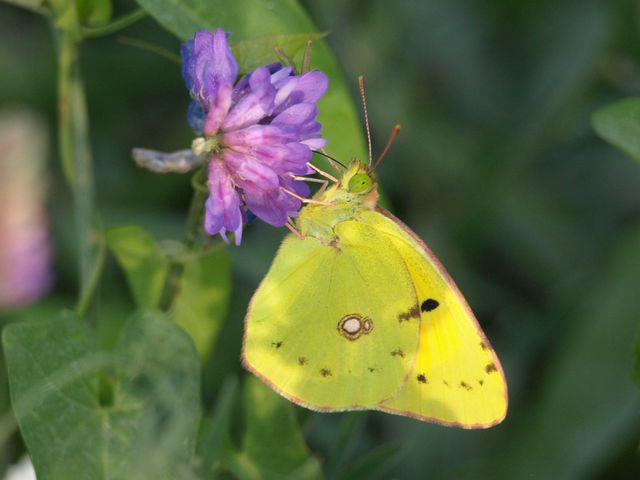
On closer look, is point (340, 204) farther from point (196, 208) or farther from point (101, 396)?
point (101, 396)

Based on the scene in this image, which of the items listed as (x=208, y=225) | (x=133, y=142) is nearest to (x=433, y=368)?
(x=208, y=225)

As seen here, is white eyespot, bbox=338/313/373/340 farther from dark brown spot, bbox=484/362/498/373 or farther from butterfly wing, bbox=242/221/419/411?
dark brown spot, bbox=484/362/498/373

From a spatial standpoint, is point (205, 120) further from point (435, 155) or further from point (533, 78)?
point (533, 78)

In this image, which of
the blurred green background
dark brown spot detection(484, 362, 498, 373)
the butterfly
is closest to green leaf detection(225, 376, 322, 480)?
the butterfly

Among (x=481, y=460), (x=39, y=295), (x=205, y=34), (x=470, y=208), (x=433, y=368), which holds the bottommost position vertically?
(x=481, y=460)

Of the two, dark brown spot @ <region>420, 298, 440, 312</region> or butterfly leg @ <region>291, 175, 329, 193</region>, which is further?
dark brown spot @ <region>420, 298, 440, 312</region>

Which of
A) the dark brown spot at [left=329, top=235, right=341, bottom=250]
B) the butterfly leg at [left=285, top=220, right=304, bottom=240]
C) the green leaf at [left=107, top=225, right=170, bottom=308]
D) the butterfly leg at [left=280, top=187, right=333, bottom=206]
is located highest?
A: the butterfly leg at [left=280, top=187, right=333, bottom=206]
